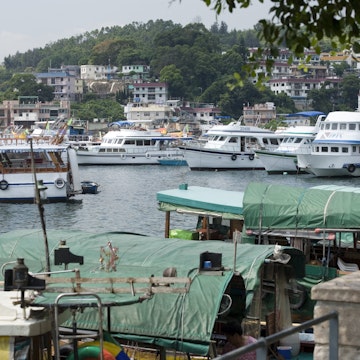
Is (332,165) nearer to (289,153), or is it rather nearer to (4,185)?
(289,153)

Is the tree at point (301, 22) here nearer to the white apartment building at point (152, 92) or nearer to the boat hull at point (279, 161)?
the boat hull at point (279, 161)

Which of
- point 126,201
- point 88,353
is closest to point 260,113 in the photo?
point 126,201

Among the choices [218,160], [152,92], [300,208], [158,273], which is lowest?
[218,160]

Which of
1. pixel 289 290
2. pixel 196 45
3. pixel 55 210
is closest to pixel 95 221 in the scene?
pixel 55 210

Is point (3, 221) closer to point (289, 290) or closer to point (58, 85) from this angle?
point (289, 290)

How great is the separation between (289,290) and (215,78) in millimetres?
169172

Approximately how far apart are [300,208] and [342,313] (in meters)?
10.00

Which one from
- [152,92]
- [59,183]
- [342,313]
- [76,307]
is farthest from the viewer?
[152,92]

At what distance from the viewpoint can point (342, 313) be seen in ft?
23.7

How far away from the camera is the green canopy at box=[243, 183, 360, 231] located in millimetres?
16859

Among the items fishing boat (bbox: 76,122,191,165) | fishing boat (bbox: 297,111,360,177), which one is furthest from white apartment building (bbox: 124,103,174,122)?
fishing boat (bbox: 297,111,360,177)

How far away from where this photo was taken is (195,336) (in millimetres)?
11891

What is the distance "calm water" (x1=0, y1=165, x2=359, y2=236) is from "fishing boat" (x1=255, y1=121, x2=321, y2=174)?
0.99 metres

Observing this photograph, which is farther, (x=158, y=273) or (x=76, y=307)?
(x=158, y=273)
